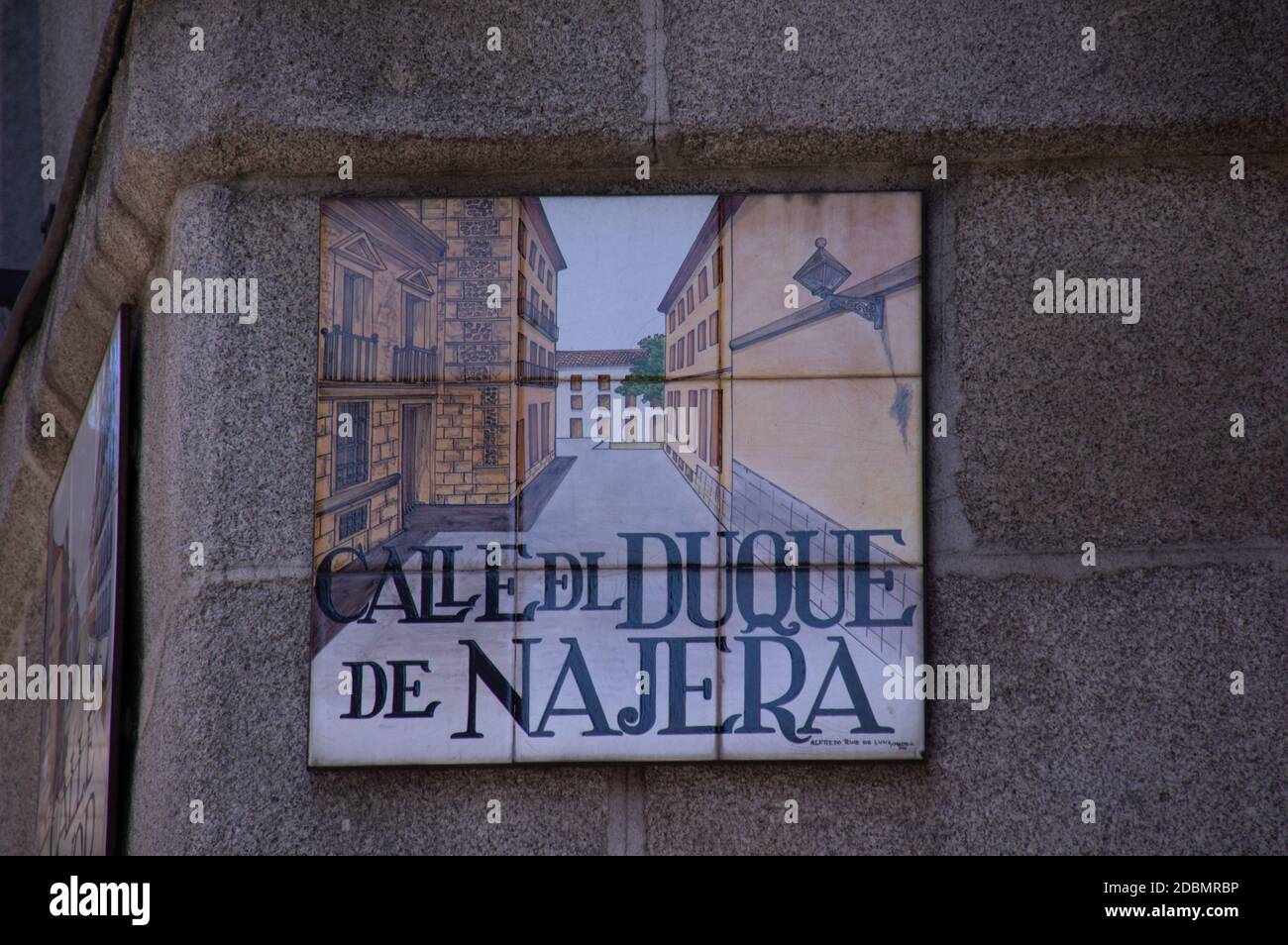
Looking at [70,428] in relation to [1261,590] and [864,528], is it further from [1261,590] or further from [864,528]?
[1261,590]

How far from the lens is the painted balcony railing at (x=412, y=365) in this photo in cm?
342

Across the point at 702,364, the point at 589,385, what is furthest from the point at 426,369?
the point at 702,364

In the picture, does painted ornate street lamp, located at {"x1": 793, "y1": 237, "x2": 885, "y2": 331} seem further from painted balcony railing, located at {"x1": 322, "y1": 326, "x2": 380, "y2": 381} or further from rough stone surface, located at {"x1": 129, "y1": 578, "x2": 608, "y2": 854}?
rough stone surface, located at {"x1": 129, "y1": 578, "x2": 608, "y2": 854}

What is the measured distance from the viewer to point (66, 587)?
4402mm

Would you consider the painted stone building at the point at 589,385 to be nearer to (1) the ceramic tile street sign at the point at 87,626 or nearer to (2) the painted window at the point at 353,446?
(2) the painted window at the point at 353,446

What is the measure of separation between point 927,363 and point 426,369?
1684 millimetres

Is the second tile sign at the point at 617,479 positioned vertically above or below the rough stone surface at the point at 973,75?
below

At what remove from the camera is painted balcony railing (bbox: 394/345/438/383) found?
3422 mm

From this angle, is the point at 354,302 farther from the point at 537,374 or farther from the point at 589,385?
the point at 589,385

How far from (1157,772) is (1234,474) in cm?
102

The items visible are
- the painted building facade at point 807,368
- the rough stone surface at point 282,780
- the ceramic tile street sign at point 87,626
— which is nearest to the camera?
the rough stone surface at point 282,780

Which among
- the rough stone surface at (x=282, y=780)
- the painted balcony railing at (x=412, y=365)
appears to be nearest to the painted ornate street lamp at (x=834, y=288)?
the painted balcony railing at (x=412, y=365)

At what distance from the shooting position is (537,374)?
3.44 metres
